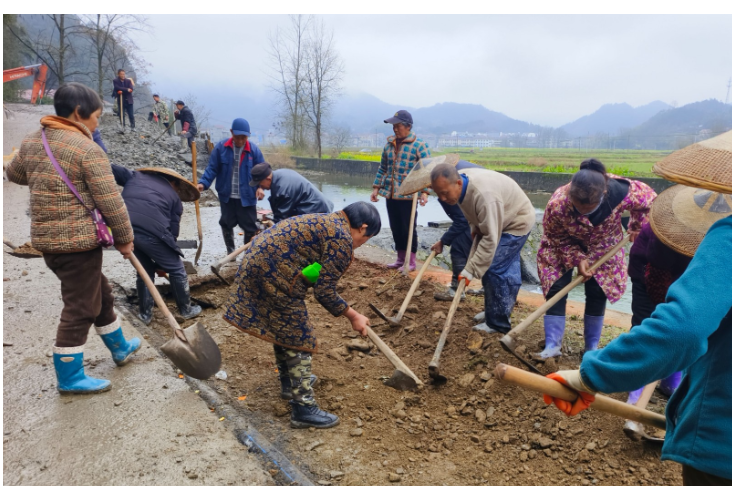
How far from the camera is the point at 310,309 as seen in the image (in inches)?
195

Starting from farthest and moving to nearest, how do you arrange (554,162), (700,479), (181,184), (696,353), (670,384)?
1. (554,162)
2. (181,184)
3. (670,384)
4. (700,479)
5. (696,353)

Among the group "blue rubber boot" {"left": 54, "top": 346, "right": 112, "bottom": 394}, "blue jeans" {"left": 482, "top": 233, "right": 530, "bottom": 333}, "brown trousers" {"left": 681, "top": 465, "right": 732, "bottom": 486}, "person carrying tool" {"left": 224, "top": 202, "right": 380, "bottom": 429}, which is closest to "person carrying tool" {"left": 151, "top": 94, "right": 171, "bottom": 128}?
"blue rubber boot" {"left": 54, "top": 346, "right": 112, "bottom": 394}

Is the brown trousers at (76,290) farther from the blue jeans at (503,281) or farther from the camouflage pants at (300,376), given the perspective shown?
the blue jeans at (503,281)

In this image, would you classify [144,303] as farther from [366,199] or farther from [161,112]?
[161,112]

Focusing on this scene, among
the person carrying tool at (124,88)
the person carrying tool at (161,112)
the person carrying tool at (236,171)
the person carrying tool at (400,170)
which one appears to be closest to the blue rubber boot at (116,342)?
the person carrying tool at (236,171)

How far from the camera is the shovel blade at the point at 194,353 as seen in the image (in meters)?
2.84

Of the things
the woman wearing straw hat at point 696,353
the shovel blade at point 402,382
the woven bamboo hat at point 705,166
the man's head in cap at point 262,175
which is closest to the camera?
the woman wearing straw hat at point 696,353

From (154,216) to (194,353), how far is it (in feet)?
5.00

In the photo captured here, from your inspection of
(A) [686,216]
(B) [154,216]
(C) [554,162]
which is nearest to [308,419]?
(B) [154,216]

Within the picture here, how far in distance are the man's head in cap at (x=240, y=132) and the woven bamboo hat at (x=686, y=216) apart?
13.8 feet

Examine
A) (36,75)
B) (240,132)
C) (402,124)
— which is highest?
(36,75)

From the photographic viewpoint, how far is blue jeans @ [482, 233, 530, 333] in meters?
3.87

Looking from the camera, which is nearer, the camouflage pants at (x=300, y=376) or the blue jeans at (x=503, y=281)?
the camouflage pants at (x=300, y=376)

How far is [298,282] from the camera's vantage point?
2.70 metres
